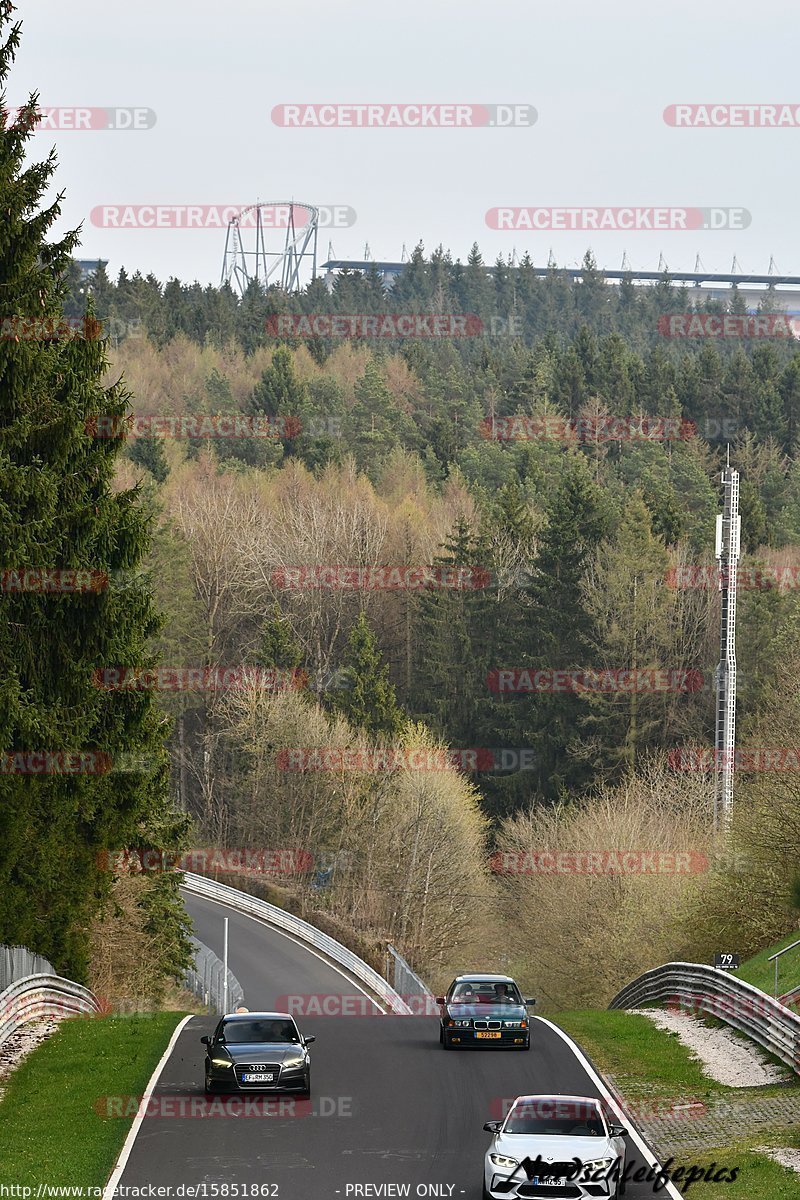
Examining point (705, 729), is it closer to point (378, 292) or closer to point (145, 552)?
point (145, 552)

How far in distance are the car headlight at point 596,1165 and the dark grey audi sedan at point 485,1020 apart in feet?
36.7

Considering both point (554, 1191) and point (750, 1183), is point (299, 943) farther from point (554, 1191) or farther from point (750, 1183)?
point (554, 1191)

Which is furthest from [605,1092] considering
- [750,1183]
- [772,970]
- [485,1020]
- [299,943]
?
[299,943]

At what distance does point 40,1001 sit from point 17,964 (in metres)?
1.14

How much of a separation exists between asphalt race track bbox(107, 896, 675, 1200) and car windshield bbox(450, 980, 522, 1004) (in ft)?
3.09

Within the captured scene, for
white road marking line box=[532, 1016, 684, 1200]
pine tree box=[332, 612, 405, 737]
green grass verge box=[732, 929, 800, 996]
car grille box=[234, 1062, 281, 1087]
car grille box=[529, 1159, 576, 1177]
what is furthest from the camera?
pine tree box=[332, 612, 405, 737]

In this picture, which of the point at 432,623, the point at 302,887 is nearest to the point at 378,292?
the point at 432,623

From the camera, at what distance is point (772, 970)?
3509 cm

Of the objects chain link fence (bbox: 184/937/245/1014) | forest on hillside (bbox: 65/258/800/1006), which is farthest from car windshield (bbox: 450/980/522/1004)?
chain link fence (bbox: 184/937/245/1014)

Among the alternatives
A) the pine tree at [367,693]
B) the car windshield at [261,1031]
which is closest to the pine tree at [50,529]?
the car windshield at [261,1031]

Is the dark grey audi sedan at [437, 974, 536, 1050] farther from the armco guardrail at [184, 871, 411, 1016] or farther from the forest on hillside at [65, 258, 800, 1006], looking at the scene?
the armco guardrail at [184, 871, 411, 1016]

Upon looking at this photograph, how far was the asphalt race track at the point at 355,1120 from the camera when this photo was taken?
1759 centimetres

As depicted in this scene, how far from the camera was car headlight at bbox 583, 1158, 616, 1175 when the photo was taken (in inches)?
645

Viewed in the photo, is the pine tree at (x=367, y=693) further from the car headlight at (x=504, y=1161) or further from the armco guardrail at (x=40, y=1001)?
the car headlight at (x=504, y=1161)
